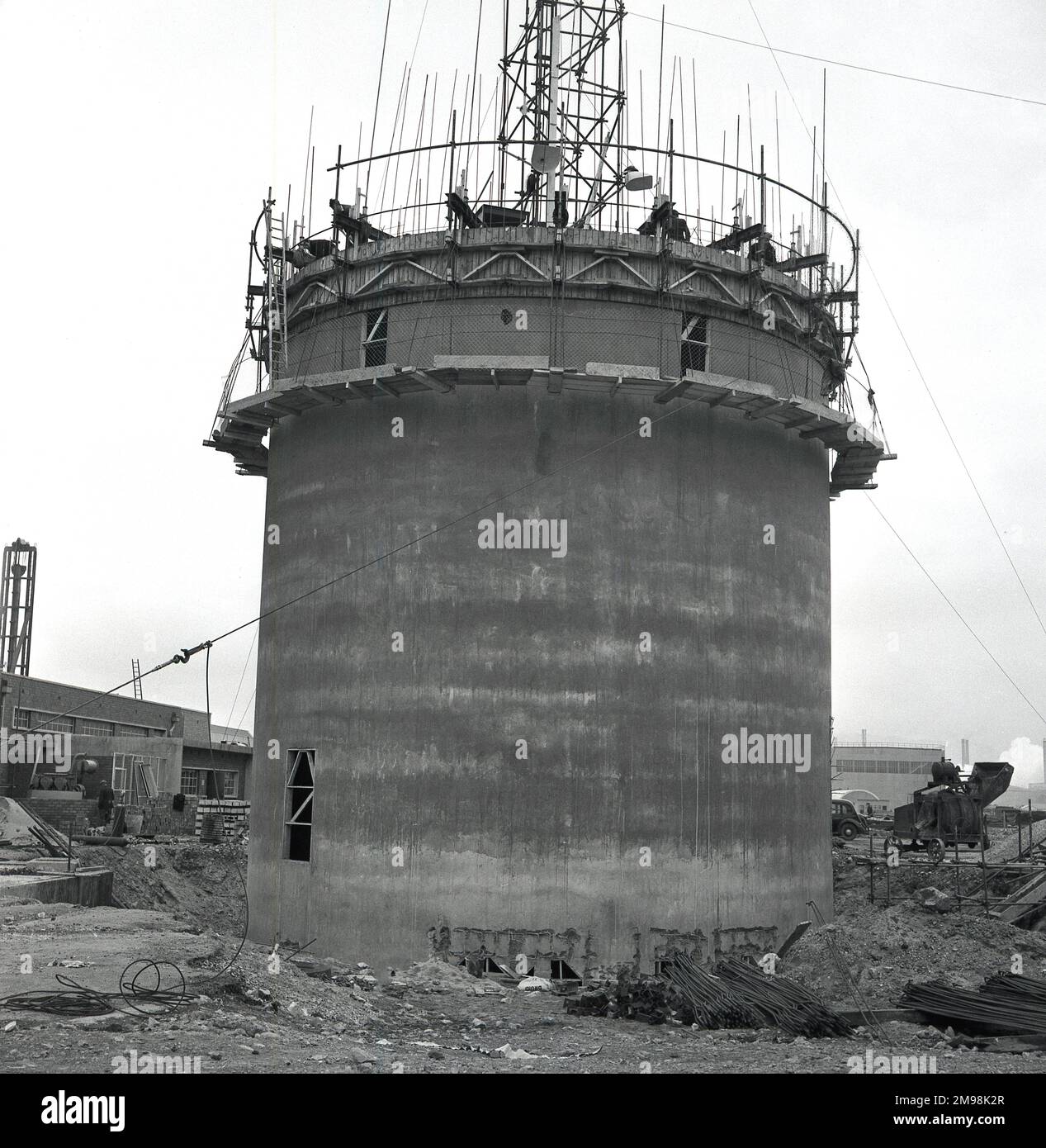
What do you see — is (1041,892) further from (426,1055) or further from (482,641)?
(426,1055)

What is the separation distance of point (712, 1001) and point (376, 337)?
42.5ft

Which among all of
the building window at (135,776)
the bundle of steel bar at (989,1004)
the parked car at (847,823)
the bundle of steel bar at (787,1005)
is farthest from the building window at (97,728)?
the bundle of steel bar at (989,1004)

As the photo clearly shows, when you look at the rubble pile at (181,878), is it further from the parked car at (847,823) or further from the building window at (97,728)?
the building window at (97,728)

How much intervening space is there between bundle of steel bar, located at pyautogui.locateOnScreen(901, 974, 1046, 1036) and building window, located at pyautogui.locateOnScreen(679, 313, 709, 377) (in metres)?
11.1

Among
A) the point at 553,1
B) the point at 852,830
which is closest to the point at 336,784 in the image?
the point at 553,1

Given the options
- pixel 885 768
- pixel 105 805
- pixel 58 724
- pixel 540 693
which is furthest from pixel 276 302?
pixel 885 768

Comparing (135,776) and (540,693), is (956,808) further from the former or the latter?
(135,776)

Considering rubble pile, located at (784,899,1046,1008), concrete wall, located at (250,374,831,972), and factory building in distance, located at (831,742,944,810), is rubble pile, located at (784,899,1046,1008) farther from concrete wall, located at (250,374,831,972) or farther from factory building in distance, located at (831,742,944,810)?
factory building in distance, located at (831,742,944,810)

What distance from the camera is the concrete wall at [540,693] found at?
2083cm

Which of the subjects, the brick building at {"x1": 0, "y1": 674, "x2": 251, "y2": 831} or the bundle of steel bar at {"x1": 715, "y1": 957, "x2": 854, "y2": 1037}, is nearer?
the bundle of steel bar at {"x1": 715, "y1": 957, "x2": 854, "y2": 1037}

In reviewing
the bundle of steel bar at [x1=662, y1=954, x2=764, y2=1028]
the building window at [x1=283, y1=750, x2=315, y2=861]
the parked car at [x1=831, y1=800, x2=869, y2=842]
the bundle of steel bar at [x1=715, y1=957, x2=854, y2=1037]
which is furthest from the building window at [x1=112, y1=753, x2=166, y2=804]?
the bundle of steel bar at [x1=715, y1=957, x2=854, y2=1037]

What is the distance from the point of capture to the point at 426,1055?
536 inches

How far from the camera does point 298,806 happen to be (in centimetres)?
2288

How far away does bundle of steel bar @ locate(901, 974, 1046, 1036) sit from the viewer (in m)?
16.4
